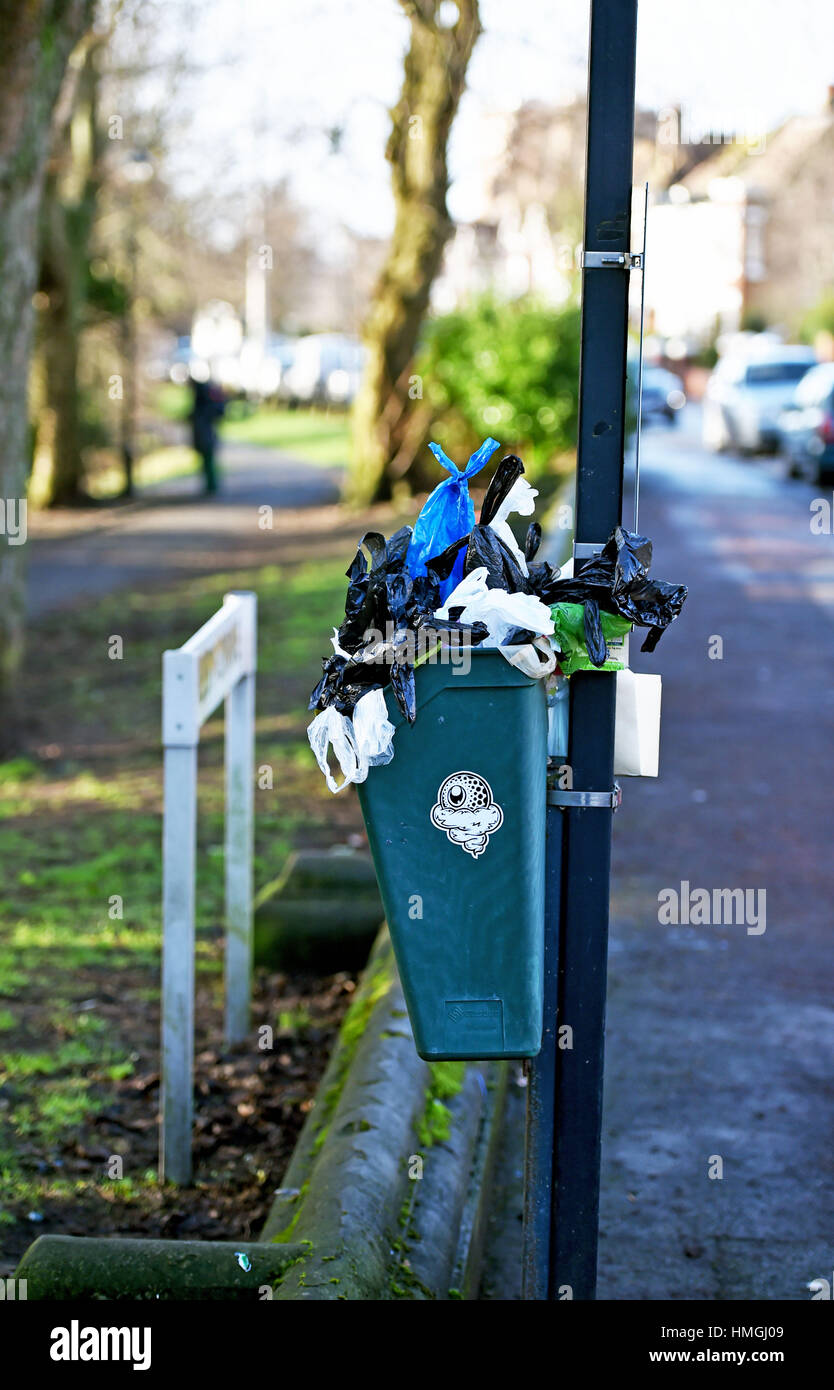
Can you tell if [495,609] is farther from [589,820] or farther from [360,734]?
[589,820]

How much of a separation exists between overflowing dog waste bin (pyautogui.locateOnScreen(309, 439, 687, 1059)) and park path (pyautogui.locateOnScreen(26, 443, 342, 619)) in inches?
438

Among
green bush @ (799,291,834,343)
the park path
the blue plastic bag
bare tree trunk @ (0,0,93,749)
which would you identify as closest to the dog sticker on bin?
the blue plastic bag

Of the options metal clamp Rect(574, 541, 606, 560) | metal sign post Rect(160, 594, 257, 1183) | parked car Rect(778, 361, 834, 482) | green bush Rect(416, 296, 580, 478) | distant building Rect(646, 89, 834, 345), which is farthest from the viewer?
distant building Rect(646, 89, 834, 345)

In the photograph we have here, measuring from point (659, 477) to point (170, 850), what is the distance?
938 inches

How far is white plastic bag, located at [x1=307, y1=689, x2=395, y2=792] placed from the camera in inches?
112

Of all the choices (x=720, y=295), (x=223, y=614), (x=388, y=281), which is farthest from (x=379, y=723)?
(x=720, y=295)

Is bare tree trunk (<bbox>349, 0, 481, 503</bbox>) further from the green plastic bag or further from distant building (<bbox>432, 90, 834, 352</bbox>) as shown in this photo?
the green plastic bag

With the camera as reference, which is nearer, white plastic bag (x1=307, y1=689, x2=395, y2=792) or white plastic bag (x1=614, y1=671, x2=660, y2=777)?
white plastic bag (x1=307, y1=689, x2=395, y2=792)

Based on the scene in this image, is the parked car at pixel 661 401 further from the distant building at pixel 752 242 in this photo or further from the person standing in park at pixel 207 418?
the distant building at pixel 752 242

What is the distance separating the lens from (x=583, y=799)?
9.97 feet

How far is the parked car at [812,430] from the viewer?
23.8 metres

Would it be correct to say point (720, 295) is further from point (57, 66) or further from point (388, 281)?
point (57, 66)

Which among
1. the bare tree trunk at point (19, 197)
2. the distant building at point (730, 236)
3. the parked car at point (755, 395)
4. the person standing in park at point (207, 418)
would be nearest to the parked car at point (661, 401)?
the distant building at point (730, 236)

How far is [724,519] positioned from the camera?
68.3ft
